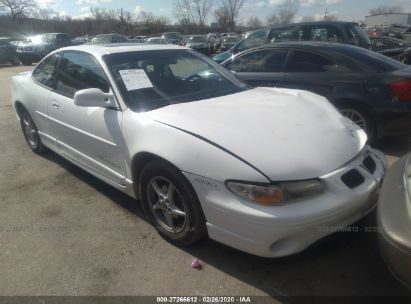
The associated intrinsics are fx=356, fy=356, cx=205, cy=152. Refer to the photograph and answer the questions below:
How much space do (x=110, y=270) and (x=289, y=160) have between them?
4.91ft

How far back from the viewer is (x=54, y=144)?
4188 mm

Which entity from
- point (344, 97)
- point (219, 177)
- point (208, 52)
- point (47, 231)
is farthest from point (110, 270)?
point (208, 52)

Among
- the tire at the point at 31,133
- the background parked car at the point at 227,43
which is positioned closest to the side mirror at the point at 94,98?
the tire at the point at 31,133

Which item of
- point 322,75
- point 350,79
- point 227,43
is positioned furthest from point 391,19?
point 350,79

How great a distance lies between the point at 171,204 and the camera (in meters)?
2.69

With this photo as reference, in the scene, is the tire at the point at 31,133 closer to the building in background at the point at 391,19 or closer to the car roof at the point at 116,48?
the car roof at the point at 116,48

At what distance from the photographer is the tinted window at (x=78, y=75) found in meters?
3.29

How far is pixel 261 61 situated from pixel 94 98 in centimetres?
329

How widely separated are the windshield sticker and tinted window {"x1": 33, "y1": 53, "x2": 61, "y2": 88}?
1.37m

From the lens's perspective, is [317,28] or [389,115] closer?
[389,115]

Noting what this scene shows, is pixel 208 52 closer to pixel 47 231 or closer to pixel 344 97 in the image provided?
pixel 344 97

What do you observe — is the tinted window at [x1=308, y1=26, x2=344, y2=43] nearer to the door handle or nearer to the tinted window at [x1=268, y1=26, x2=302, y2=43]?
the tinted window at [x1=268, y1=26, x2=302, y2=43]

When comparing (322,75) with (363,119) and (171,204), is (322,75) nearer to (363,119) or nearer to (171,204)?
(363,119)

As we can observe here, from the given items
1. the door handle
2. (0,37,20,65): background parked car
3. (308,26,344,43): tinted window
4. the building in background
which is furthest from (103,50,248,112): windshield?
the building in background
